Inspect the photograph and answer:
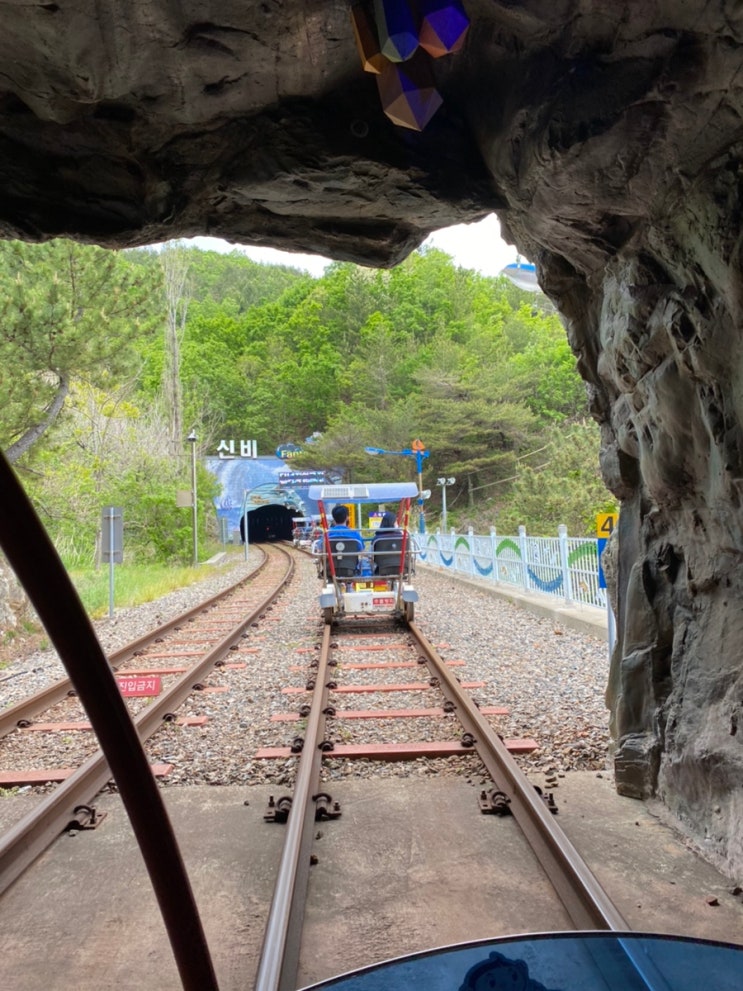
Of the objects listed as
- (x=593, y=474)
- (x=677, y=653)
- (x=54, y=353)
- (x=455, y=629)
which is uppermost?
(x=54, y=353)

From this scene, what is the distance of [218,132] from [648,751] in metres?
4.21

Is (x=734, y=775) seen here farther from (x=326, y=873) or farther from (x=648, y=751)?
(x=326, y=873)

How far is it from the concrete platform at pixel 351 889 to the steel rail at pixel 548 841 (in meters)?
0.09

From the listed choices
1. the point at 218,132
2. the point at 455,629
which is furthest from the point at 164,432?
the point at 218,132

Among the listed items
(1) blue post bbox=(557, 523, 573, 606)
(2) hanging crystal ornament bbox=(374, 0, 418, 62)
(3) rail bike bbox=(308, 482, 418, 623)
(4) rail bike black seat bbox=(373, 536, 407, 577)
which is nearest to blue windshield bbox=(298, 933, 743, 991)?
(2) hanging crystal ornament bbox=(374, 0, 418, 62)

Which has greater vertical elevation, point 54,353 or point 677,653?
point 54,353

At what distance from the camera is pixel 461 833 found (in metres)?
3.64

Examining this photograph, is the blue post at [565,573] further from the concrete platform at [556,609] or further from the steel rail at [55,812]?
the steel rail at [55,812]

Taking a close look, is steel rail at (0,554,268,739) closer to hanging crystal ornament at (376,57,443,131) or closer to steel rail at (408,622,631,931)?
steel rail at (408,622,631,931)

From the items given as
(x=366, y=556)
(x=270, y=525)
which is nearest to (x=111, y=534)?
(x=366, y=556)

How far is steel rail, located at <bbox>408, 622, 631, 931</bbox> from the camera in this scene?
2.69 m

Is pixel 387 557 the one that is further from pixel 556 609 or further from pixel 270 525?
pixel 270 525

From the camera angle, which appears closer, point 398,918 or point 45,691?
point 398,918

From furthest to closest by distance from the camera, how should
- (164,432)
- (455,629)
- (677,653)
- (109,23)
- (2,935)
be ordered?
1. (164,432)
2. (455,629)
3. (677,653)
4. (2,935)
5. (109,23)
